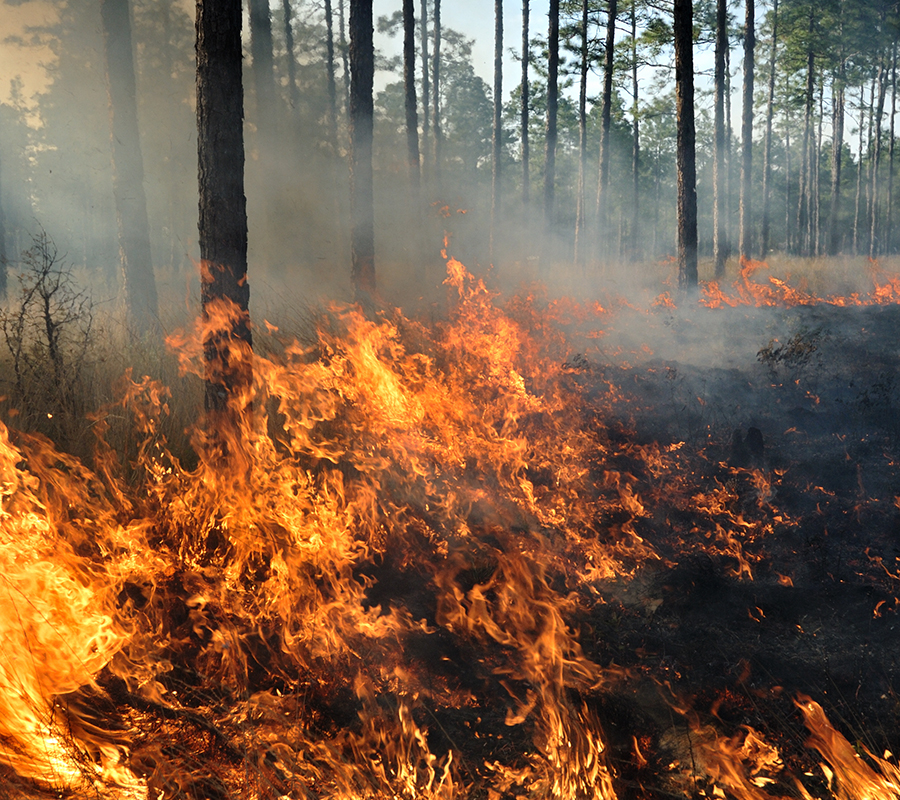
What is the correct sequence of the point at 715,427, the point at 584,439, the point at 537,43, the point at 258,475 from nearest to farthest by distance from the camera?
the point at 258,475
the point at 584,439
the point at 715,427
the point at 537,43

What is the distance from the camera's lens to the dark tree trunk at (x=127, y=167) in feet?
30.5

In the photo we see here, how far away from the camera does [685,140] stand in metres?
10.8

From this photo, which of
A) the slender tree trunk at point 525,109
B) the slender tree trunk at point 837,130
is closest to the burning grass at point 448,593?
the slender tree trunk at point 525,109

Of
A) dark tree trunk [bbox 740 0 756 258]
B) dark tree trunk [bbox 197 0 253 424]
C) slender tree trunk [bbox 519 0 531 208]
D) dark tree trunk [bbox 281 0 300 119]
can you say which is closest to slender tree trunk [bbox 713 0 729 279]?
dark tree trunk [bbox 740 0 756 258]

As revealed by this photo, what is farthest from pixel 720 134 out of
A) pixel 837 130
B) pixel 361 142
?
pixel 837 130

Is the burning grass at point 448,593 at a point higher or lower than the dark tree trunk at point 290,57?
lower

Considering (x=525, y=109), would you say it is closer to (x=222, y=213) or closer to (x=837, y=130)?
(x=837, y=130)

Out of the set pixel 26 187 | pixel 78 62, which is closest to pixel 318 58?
pixel 78 62

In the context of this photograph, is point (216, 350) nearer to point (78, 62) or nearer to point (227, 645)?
point (227, 645)

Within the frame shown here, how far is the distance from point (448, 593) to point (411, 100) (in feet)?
51.9

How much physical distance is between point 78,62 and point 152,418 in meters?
25.1

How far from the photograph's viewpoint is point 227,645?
12.6ft

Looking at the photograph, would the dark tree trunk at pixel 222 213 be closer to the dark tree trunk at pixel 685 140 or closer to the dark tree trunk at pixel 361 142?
the dark tree trunk at pixel 361 142

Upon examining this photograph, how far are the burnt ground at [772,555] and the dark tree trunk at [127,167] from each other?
744cm
